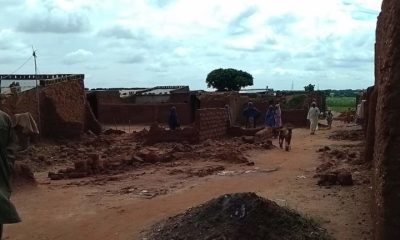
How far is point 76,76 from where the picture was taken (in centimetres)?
2223

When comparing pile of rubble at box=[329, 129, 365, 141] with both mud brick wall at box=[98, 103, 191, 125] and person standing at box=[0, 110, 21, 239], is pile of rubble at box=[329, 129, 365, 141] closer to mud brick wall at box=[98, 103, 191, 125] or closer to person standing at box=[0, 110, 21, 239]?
mud brick wall at box=[98, 103, 191, 125]

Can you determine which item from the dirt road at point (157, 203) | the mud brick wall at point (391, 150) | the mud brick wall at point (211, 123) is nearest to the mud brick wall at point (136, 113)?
the mud brick wall at point (211, 123)

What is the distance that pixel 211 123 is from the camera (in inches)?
756

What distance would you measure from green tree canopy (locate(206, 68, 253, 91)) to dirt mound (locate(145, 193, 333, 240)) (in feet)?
183

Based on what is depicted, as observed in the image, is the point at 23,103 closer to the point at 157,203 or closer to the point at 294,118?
the point at 157,203

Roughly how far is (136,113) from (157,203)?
23634 millimetres

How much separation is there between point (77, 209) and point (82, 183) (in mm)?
2668

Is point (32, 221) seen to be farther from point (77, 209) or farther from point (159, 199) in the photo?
point (159, 199)

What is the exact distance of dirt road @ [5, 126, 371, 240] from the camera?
289 inches

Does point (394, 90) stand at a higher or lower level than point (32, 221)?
higher

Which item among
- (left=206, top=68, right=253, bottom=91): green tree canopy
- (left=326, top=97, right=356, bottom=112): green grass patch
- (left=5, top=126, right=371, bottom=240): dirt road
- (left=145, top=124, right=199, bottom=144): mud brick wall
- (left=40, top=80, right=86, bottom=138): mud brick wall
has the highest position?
(left=206, top=68, right=253, bottom=91): green tree canopy

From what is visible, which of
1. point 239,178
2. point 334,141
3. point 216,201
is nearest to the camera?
point 216,201

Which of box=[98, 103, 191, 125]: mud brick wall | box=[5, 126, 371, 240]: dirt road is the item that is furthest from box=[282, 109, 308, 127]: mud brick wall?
box=[5, 126, 371, 240]: dirt road

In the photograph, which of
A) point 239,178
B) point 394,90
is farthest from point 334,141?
point 394,90
